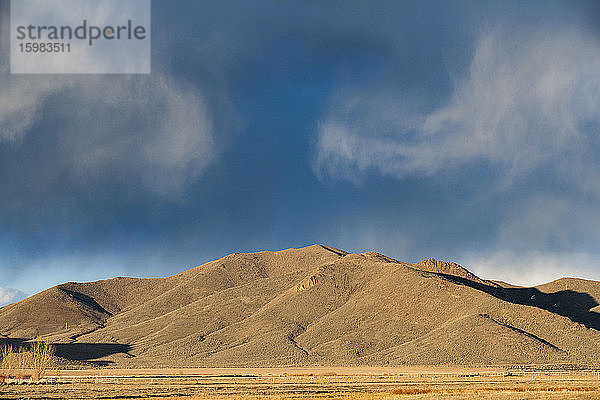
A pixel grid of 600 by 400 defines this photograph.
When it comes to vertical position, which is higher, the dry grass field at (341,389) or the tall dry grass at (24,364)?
the tall dry grass at (24,364)

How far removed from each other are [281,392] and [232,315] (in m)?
119

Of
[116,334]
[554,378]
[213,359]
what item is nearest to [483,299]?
[213,359]

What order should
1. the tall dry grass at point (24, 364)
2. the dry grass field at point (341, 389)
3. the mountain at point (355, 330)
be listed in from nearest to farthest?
the dry grass field at point (341, 389), the tall dry grass at point (24, 364), the mountain at point (355, 330)

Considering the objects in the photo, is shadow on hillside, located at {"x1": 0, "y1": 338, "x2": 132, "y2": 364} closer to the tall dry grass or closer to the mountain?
the mountain

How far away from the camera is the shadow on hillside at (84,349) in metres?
151

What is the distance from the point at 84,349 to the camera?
6211 inches

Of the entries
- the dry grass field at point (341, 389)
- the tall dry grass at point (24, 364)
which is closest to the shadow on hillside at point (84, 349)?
the tall dry grass at point (24, 364)

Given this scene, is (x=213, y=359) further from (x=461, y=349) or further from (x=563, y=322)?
(x=563, y=322)

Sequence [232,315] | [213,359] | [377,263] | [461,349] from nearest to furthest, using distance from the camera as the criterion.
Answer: [461,349], [213,359], [232,315], [377,263]

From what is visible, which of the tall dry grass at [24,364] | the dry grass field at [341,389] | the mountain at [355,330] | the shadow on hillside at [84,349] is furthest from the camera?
the shadow on hillside at [84,349]

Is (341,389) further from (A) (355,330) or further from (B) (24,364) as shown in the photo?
(A) (355,330)

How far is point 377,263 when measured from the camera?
19525 centimetres

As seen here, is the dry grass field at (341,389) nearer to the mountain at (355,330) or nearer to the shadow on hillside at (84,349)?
the mountain at (355,330)

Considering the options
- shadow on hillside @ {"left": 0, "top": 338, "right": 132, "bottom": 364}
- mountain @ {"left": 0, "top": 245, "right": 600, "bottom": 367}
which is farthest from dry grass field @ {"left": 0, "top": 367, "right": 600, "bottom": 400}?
shadow on hillside @ {"left": 0, "top": 338, "right": 132, "bottom": 364}
